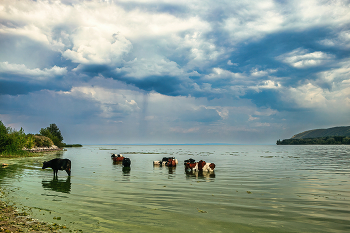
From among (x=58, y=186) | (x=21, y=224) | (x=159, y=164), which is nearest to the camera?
(x=21, y=224)

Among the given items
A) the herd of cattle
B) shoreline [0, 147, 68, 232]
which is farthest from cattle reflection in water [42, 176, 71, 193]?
shoreline [0, 147, 68, 232]

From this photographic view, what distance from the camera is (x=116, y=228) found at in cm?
781

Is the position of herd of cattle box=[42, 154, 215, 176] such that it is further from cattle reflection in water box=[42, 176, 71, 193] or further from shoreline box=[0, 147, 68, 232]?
shoreline box=[0, 147, 68, 232]

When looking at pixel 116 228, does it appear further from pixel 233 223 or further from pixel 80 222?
pixel 233 223

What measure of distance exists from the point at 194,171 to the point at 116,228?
21530 mm

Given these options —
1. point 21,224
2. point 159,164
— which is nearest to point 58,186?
point 21,224

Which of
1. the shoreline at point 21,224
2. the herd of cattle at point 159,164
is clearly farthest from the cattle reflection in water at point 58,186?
the shoreline at point 21,224

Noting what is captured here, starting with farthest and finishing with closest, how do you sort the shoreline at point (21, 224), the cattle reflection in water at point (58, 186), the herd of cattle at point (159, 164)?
the herd of cattle at point (159, 164) → the cattle reflection in water at point (58, 186) → the shoreline at point (21, 224)

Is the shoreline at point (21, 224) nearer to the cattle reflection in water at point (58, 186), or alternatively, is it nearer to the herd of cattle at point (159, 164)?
the cattle reflection in water at point (58, 186)

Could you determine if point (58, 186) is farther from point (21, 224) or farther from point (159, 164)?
point (159, 164)

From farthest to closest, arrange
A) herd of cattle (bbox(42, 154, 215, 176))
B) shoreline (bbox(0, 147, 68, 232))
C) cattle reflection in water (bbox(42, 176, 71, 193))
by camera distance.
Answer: herd of cattle (bbox(42, 154, 215, 176)), cattle reflection in water (bbox(42, 176, 71, 193)), shoreline (bbox(0, 147, 68, 232))

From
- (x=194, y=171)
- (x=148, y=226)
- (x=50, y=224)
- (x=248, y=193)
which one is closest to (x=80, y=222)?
(x=50, y=224)

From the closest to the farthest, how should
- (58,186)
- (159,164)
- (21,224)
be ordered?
(21,224) → (58,186) → (159,164)

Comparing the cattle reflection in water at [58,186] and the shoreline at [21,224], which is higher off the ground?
the shoreline at [21,224]
